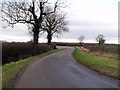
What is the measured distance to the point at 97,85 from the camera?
6.59 meters

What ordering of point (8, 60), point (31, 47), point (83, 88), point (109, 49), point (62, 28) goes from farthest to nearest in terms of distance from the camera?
point (62, 28) → point (31, 47) → point (109, 49) → point (8, 60) → point (83, 88)

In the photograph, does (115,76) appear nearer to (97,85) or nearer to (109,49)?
(97,85)

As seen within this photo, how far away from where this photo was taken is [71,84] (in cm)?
661

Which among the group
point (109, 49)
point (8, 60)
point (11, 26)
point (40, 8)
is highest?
point (40, 8)

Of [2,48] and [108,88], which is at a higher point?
[2,48]

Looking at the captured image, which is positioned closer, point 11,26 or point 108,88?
point 108,88

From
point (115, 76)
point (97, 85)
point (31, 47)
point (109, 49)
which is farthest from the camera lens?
point (31, 47)

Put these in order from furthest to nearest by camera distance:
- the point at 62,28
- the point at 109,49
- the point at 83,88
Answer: the point at 62,28
the point at 109,49
the point at 83,88

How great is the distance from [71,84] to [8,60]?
14.9 meters

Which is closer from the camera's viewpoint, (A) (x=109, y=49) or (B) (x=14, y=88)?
(B) (x=14, y=88)

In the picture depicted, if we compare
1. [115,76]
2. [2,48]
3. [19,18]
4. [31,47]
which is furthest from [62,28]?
[115,76]

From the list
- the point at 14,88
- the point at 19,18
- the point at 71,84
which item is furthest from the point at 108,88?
the point at 19,18

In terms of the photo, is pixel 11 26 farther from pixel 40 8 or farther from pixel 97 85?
pixel 97 85

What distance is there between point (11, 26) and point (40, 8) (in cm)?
612
